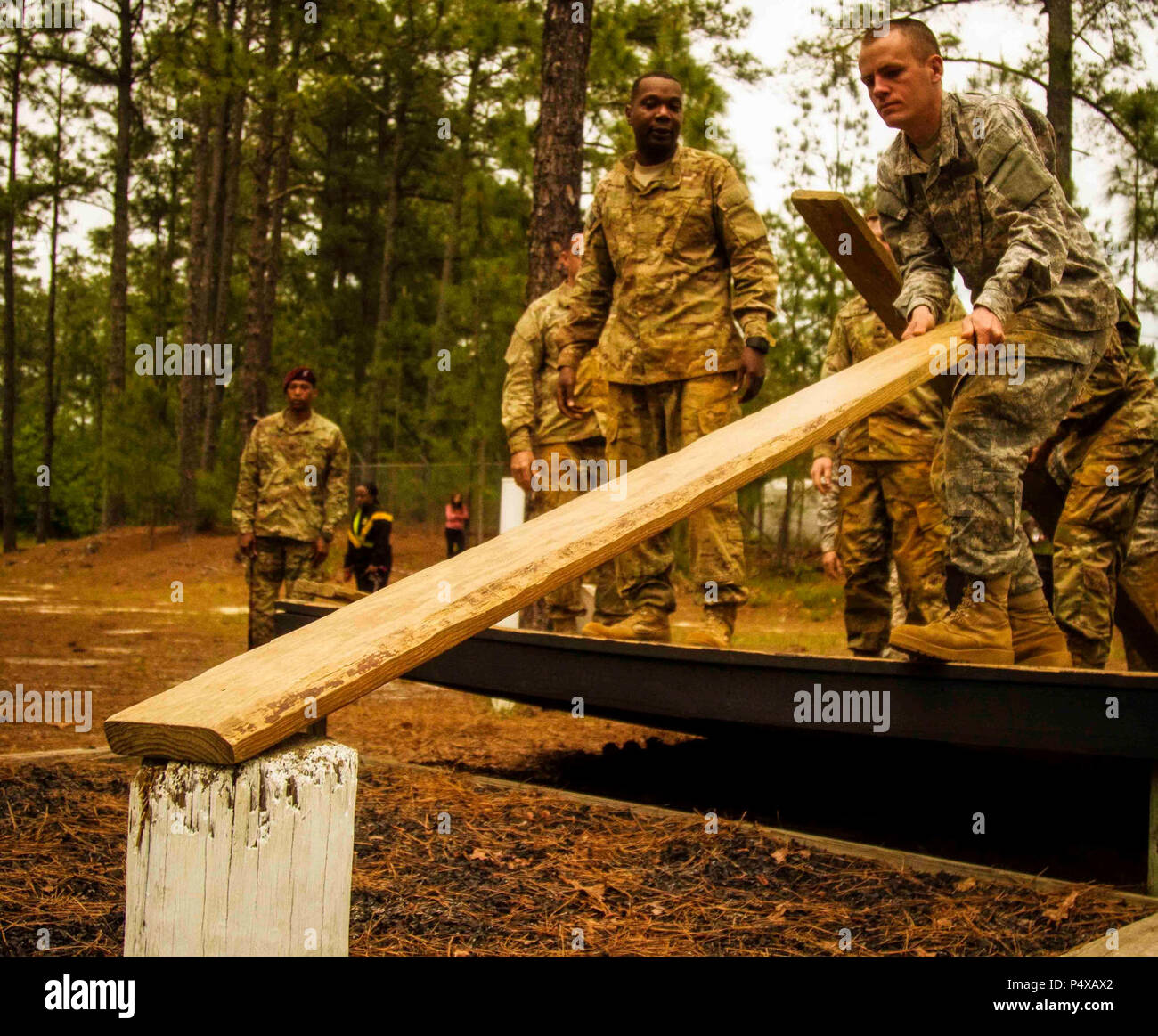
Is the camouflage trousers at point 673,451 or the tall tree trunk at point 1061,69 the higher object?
the tall tree trunk at point 1061,69

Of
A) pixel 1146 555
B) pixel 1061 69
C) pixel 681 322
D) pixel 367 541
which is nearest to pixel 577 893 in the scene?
pixel 681 322

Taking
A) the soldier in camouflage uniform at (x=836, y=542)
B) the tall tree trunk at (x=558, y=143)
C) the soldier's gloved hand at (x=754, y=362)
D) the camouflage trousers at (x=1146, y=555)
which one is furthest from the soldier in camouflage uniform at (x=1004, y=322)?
the tall tree trunk at (x=558, y=143)

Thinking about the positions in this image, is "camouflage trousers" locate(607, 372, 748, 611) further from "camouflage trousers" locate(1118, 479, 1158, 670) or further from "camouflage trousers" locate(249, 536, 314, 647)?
"camouflage trousers" locate(249, 536, 314, 647)

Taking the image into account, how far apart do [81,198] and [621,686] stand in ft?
111

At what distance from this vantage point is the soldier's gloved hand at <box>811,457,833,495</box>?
6.15m

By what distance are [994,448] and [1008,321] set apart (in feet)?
1.26

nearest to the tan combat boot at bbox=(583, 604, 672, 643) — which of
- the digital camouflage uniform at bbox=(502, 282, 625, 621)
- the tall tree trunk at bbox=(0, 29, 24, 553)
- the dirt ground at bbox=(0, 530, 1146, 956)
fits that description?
the dirt ground at bbox=(0, 530, 1146, 956)

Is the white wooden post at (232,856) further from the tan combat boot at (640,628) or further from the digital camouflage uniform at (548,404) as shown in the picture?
the digital camouflage uniform at (548,404)

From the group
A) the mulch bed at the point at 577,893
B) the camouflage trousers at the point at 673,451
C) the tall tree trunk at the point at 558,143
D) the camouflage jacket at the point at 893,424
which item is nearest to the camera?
the mulch bed at the point at 577,893

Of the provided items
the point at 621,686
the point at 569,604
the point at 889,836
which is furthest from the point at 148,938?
the point at 569,604

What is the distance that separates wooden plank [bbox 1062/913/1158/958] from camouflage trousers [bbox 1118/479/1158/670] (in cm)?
331

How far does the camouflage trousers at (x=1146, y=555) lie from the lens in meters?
6.00

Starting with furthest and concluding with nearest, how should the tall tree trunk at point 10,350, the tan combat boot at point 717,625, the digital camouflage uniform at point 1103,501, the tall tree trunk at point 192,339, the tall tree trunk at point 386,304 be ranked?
the tall tree trunk at point 10,350 → the tall tree trunk at point 386,304 → the tall tree trunk at point 192,339 → the digital camouflage uniform at point 1103,501 → the tan combat boot at point 717,625

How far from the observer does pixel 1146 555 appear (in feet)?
19.9
